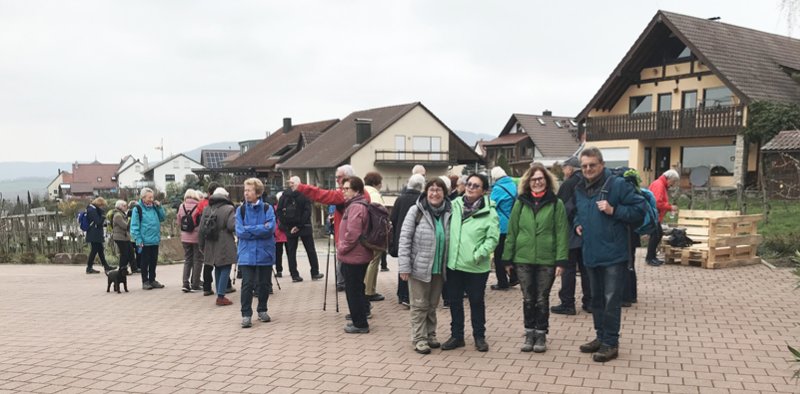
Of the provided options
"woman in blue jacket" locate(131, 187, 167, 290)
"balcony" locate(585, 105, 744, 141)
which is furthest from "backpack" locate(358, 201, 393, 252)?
"balcony" locate(585, 105, 744, 141)

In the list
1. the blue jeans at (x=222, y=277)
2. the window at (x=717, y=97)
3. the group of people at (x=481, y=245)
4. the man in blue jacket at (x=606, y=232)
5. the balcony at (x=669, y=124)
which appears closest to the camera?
the man in blue jacket at (x=606, y=232)

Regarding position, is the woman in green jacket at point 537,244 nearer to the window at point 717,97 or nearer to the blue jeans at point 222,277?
the blue jeans at point 222,277

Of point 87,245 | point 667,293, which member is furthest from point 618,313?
point 87,245

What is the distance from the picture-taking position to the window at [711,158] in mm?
22828

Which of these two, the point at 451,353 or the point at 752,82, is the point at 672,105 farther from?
the point at 451,353

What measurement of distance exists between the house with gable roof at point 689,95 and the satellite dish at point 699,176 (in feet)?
2.56

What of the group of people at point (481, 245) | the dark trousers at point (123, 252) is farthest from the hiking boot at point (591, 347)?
the dark trousers at point (123, 252)

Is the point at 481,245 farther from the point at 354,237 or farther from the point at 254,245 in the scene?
the point at 254,245

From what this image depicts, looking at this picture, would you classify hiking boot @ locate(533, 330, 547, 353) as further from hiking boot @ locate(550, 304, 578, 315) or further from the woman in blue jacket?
the woman in blue jacket

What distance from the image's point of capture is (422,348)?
17.7 ft

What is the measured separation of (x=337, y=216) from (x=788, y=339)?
5.08 metres

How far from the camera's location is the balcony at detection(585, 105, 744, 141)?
70.8 ft

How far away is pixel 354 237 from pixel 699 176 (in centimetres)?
2049

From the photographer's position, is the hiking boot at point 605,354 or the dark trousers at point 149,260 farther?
Answer: the dark trousers at point 149,260
